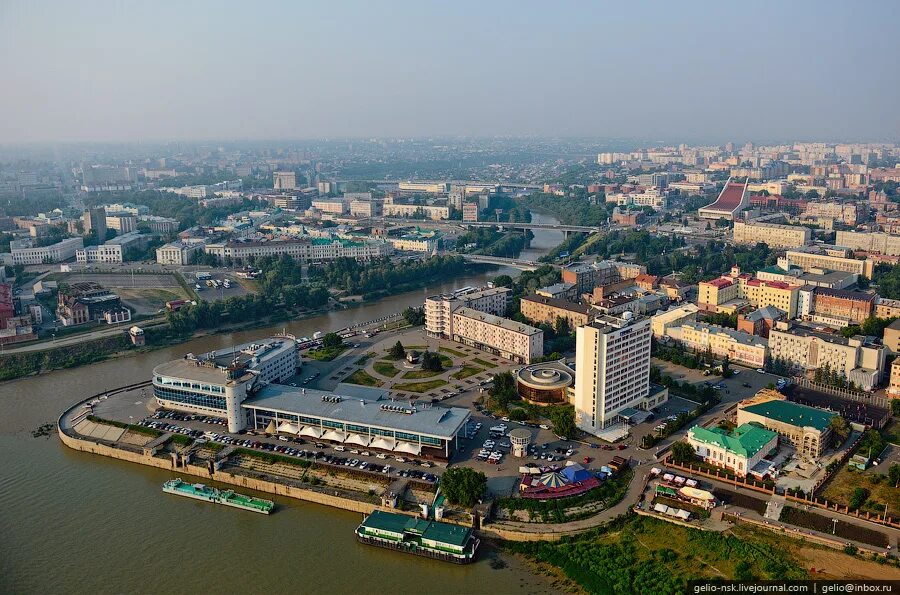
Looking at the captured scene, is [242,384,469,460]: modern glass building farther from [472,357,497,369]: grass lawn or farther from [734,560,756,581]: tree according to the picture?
[734,560,756,581]: tree

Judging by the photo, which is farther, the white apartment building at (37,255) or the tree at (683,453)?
the white apartment building at (37,255)

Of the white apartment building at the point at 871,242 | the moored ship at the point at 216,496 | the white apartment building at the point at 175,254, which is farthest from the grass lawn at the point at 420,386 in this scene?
the white apartment building at the point at 871,242

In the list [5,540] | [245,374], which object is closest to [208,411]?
[245,374]

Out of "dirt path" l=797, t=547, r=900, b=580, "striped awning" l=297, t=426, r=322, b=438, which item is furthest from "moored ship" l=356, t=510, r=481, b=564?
"dirt path" l=797, t=547, r=900, b=580

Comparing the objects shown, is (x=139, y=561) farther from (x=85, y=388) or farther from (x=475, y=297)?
(x=475, y=297)

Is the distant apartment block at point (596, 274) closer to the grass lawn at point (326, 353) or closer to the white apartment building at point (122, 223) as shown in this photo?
the grass lawn at point (326, 353)

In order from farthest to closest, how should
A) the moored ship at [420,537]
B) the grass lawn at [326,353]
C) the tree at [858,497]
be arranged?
the grass lawn at [326,353]
the tree at [858,497]
the moored ship at [420,537]
